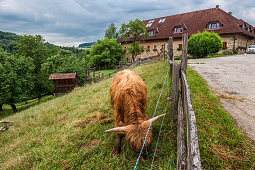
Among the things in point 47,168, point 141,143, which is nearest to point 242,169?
point 141,143

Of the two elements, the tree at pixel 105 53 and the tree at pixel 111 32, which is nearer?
the tree at pixel 105 53

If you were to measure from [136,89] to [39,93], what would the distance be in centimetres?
2525

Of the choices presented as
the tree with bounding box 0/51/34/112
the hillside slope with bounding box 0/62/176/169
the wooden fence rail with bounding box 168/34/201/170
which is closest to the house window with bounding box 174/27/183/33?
the hillside slope with bounding box 0/62/176/169

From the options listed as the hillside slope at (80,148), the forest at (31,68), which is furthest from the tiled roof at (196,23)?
the hillside slope at (80,148)

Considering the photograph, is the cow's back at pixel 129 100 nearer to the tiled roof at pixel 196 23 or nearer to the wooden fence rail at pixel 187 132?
the wooden fence rail at pixel 187 132

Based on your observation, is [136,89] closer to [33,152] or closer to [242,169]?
[242,169]

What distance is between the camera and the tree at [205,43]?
1834 cm

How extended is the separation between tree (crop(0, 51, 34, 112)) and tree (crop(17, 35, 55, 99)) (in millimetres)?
2724

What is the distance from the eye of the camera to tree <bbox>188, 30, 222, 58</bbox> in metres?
18.3

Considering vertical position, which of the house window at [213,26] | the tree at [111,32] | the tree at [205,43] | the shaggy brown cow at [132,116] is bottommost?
the shaggy brown cow at [132,116]

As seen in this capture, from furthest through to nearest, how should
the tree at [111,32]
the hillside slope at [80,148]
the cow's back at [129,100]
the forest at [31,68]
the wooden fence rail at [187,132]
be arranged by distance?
the tree at [111,32] < the forest at [31,68] < the hillside slope at [80,148] < the cow's back at [129,100] < the wooden fence rail at [187,132]

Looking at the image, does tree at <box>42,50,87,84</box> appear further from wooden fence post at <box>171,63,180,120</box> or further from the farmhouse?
wooden fence post at <box>171,63,180,120</box>

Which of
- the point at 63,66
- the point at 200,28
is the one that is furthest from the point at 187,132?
the point at 200,28

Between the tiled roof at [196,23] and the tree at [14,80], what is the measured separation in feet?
82.9
